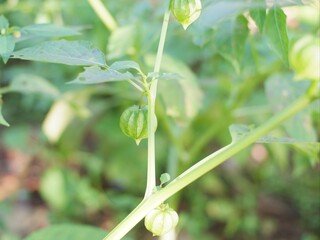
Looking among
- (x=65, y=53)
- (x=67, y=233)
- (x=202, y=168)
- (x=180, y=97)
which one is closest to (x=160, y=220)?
(x=202, y=168)

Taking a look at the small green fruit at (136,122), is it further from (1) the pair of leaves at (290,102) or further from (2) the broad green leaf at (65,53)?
(1) the pair of leaves at (290,102)

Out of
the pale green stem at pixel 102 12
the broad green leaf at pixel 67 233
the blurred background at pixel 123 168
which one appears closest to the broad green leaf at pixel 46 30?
the pale green stem at pixel 102 12

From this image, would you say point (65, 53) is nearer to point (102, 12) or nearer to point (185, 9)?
point (185, 9)

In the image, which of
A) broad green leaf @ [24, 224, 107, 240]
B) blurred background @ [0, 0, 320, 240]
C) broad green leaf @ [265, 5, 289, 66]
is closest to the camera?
broad green leaf @ [265, 5, 289, 66]

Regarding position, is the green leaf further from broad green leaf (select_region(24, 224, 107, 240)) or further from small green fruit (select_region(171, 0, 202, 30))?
small green fruit (select_region(171, 0, 202, 30))

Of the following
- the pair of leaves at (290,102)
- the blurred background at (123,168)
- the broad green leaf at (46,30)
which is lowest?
the blurred background at (123,168)

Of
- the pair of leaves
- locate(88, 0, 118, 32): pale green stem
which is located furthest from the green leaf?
the pair of leaves

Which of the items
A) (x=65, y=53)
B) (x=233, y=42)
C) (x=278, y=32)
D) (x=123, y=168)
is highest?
(x=65, y=53)
